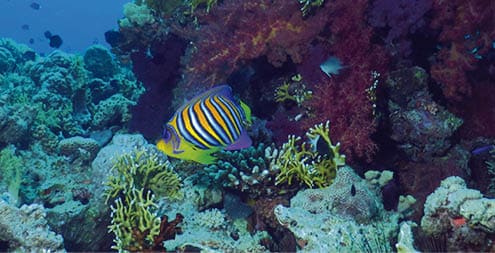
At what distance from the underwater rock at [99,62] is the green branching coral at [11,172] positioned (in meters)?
→ 6.28

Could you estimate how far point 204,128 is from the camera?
2.91 meters

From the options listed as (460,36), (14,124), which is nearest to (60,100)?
(14,124)

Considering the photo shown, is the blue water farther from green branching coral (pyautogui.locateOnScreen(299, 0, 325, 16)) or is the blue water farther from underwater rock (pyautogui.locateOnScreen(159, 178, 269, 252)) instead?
underwater rock (pyautogui.locateOnScreen(159, 178, 269, 252))

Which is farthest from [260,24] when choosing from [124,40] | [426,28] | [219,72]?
[124,40]

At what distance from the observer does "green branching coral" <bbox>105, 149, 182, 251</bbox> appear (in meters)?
3.73

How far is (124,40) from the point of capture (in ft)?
27.0

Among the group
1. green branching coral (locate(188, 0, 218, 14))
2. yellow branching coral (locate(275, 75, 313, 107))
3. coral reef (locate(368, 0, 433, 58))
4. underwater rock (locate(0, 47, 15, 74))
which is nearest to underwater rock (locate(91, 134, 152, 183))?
yellow branching coral (locate(275, 75, 313, 107))

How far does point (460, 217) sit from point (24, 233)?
3.99m

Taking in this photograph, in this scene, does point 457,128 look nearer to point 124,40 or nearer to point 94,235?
point 94,235

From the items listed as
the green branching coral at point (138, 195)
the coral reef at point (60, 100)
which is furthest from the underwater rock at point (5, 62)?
the green branching coral at point (138, 195)

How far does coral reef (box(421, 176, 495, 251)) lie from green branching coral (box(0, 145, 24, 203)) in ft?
17.1

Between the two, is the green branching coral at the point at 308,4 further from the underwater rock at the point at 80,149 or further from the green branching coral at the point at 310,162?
the underwater rock at the point at 80,149

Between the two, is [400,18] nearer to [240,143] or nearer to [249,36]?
[249,36]

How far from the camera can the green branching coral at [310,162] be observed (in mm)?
4535
